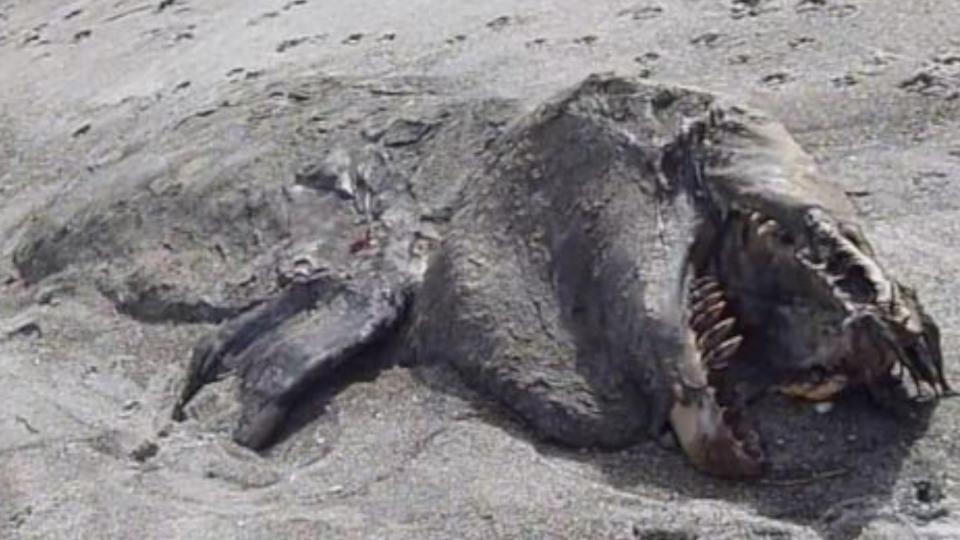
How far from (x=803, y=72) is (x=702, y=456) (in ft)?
10.1

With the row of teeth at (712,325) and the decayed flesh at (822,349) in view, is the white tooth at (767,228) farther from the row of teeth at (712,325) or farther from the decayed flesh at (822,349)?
the row of teeth at (712,325)

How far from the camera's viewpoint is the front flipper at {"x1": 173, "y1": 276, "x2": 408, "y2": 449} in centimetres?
505

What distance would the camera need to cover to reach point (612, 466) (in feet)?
14.4

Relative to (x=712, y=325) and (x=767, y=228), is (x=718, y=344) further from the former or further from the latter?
(x=767, y=228)

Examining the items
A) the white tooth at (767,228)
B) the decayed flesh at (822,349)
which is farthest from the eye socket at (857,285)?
the white tooth at (767,228)

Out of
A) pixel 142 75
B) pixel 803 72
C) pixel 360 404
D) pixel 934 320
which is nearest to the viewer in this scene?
pixel 934 320

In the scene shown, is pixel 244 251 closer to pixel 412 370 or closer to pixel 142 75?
pixel 412 370

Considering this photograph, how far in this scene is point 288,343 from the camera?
5.27 m

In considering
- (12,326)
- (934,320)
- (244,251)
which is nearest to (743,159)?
(934,320)

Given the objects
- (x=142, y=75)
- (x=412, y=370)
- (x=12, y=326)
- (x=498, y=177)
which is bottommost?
(x=142, y=75)

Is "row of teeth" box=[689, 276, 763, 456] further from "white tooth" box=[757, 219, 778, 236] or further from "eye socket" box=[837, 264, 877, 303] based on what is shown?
"eye socket" box=[837, 264, 877, 303]

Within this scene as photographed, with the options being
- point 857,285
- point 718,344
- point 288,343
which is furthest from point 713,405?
point 288,343

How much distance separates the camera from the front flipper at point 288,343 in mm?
5047

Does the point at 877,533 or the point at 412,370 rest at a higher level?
the point at 877,533
